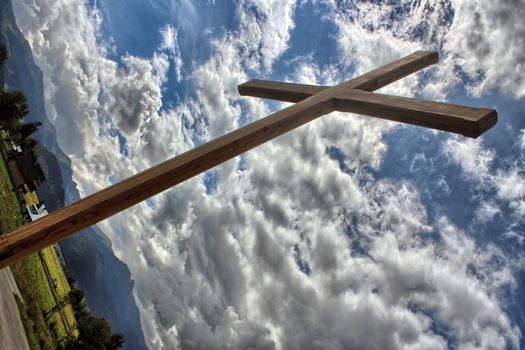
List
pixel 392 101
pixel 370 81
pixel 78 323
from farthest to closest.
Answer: pixel 78 323
pixel 370 81
pixel 392 101

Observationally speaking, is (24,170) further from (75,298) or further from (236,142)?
(236,142)

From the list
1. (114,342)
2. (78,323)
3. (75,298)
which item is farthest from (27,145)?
(114,342)

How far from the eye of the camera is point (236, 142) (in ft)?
13.1

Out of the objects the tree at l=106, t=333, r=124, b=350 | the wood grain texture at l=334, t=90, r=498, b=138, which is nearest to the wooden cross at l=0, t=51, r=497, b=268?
A: the wood grain texture at l=334, t=90, r=498, b=138

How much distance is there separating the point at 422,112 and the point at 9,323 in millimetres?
15586

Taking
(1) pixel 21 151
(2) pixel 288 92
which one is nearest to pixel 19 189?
(1) pixel 21 151

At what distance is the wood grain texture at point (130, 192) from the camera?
3.37 m

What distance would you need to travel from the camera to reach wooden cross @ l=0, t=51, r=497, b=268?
11.1 feet

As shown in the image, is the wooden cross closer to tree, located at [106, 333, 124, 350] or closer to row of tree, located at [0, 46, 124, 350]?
row of tree, located at [0, 46, 124, 350]

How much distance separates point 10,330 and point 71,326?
128ft

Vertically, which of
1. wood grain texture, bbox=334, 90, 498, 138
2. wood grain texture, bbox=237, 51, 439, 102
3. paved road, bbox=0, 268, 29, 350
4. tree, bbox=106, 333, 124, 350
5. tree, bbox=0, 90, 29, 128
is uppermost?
tree, bbox=0, 90, 29, 128

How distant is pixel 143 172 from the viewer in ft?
12.1

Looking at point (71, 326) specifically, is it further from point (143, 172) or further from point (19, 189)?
point (143, 172)

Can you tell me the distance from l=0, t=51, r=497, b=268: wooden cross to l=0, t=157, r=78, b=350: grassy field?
1758cm
